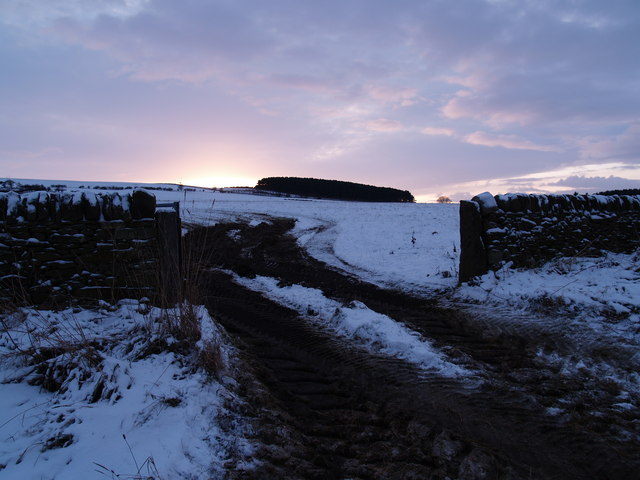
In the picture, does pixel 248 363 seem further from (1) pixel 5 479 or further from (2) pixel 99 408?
(1) pixel 5 479

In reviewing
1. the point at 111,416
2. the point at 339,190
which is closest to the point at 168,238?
the point at 111,416

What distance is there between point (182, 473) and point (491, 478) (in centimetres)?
217

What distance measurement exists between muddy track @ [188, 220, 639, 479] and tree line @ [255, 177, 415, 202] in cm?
5592

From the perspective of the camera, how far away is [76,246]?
215 inches

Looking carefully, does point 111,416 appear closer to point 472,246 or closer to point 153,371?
point 153,371

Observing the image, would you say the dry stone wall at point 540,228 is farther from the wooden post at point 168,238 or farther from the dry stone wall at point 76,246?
the dry stone wall at point 76,246

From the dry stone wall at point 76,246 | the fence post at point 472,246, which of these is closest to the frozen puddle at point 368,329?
the dry stone wall at point 76,246

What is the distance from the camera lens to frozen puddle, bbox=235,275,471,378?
4527 millimetres

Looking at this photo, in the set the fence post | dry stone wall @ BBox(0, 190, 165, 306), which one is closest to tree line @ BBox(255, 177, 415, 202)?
the fence post

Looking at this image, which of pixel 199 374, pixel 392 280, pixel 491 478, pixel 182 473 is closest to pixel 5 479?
pixel 182 473

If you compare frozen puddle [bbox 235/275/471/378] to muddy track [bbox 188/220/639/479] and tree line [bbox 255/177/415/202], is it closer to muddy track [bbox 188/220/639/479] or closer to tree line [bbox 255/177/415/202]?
muddy track [bbox 188/220/639/479]

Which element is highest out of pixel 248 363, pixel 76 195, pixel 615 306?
pixel 76 195

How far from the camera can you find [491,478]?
265 cm

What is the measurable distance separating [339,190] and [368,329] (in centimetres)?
5878
